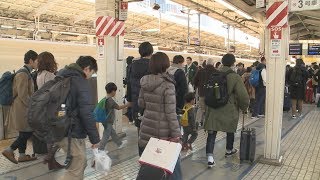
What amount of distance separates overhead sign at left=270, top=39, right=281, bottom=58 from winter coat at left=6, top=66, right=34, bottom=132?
142 inches

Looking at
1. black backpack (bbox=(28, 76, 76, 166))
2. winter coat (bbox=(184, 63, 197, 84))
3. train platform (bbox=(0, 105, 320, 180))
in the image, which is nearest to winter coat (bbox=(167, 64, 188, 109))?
train platform (bbox=(0, 105, 320, 180))

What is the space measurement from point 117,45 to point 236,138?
3045mm

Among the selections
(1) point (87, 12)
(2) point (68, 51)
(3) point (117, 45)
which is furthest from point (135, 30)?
(3) point (117, 45)

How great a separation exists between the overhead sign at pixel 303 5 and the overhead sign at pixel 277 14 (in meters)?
0.37

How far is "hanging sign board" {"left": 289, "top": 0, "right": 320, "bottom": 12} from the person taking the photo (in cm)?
546

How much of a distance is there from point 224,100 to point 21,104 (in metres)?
2.95

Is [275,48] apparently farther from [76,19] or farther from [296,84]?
[76,19]

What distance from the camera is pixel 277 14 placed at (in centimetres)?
523

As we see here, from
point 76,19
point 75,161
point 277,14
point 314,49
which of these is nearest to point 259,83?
point 277,14

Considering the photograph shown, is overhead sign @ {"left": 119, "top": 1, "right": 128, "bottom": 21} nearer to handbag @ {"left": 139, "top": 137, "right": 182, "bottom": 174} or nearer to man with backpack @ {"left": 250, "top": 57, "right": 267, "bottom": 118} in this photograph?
man with backpack @ {"left": 250, "top": 57, "right": 267, "bottom": 118}

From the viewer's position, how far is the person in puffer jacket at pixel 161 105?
11.0 ft

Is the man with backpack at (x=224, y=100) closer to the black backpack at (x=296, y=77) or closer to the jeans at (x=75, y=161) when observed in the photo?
the jeans at (x=75, y=161)

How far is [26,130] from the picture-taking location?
5.15 metres

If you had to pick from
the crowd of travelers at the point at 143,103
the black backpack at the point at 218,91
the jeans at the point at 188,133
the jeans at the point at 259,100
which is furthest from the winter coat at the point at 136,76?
the jeans at the point at 259,100
